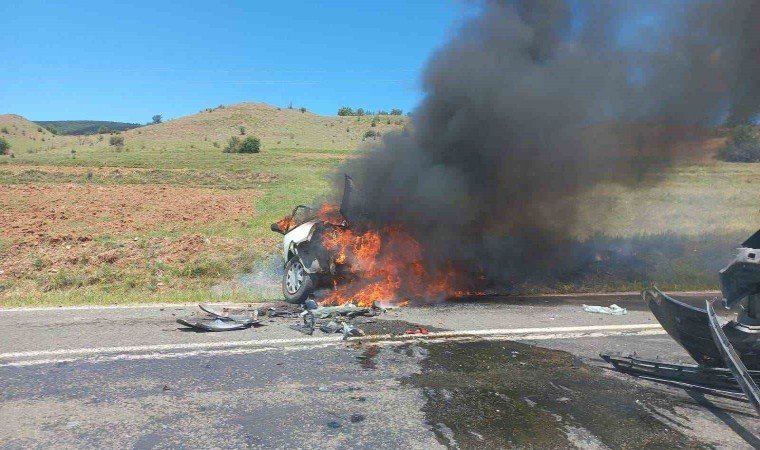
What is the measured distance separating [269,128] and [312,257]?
60.6m

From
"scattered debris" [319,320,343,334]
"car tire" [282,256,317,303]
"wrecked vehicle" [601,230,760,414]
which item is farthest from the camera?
"car tire" [282,256,317,303]

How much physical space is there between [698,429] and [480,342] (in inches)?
81.3

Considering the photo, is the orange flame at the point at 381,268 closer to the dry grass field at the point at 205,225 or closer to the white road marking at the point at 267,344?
the dry grass field at the point at 205,225

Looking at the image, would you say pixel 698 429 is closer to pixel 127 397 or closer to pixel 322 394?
pixel 322 394

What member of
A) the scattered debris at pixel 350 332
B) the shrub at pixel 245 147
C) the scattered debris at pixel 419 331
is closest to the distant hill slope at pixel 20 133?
the shrub at pixel 245 147

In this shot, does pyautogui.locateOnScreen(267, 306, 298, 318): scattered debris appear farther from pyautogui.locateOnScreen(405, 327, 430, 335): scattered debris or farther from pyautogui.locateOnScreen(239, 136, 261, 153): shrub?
pyautogui.locateOnScreen(239, 136, 261, 153): shrub

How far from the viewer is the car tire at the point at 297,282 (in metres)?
7.06

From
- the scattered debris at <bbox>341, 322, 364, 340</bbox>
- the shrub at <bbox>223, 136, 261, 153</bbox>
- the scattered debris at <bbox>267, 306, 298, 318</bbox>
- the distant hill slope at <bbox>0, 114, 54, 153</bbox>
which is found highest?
the distant hill slope at <bbox>0, 114, 54, 153</bbox>

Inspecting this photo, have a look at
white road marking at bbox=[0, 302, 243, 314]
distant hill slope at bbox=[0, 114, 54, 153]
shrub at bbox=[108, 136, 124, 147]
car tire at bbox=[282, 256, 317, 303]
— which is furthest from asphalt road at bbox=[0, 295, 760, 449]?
distant hill slope at bbox=[0, 114, 54, 153]

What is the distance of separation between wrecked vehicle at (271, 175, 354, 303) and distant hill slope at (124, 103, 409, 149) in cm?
4599

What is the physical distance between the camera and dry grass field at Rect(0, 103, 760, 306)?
31.8ft

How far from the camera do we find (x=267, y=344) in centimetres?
489

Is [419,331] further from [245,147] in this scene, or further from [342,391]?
[245,147]

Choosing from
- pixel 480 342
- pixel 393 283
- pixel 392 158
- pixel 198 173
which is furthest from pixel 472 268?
pixel 198 173
